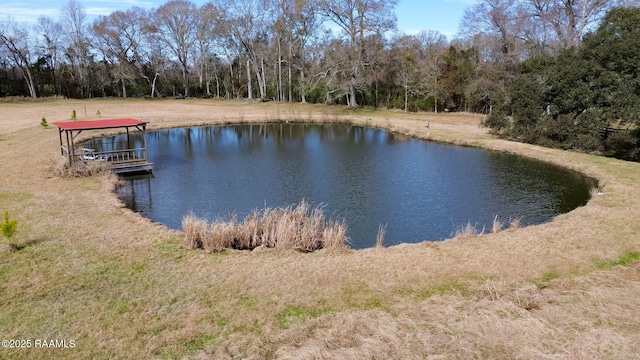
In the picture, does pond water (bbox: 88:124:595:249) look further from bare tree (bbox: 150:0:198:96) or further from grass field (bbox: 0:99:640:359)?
bare tree (bbox: 150:0:198:96)

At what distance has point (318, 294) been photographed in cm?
817

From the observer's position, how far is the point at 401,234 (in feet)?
39.9

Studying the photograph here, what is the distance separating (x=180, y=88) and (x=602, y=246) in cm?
5886

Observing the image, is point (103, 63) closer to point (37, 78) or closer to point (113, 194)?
point (37, 78)

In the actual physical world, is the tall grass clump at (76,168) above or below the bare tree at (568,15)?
below

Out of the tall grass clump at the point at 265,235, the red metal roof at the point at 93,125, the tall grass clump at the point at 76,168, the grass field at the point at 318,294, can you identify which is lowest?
the grass field at the point at 318,294

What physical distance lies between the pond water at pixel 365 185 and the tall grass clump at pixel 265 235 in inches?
50.1

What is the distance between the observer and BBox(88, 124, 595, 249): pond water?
13516mm

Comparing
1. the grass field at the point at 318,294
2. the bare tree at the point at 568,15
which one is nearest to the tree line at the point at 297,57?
the bare tree at the point at 568,15

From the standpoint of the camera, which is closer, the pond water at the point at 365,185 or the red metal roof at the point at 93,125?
the pond water at the point at 365,185

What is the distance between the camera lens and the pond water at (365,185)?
1352 cm

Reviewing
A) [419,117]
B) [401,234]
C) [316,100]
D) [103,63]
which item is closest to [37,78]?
[103,63]

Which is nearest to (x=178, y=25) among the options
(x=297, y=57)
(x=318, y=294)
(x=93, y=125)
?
(x=297, y=57)

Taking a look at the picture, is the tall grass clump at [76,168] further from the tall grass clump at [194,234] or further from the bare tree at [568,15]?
the bare tree at [568,15]
